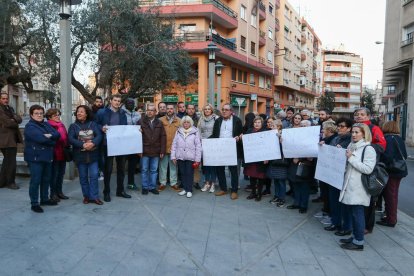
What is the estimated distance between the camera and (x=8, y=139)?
7309mm

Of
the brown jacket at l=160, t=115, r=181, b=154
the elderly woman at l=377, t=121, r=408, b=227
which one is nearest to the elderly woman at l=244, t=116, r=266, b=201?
the brown jacket at l=160, t=115, r=181, b=154

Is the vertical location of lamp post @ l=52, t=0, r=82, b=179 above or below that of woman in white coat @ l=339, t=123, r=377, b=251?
above

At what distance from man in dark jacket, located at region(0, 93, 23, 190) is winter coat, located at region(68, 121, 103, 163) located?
6.32ft

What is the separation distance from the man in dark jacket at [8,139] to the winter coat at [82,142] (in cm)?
192

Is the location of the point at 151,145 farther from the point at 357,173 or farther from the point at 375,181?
the point at 375,181

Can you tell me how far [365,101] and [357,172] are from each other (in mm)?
69179

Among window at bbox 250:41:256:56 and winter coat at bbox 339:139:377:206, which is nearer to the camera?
winter coat at bbox 339:139:377:206

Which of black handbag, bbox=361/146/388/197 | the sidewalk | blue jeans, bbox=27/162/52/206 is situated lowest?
the sidewalk

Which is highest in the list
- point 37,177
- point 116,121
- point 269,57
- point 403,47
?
point 269,57

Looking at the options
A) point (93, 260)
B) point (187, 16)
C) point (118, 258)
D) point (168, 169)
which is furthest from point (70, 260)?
point (187, 16)

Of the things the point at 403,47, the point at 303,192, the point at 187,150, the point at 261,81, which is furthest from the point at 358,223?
the point at 261,81

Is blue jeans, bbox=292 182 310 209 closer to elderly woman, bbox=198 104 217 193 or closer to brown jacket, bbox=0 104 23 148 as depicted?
elderly woman, bbox=198 104 217 193

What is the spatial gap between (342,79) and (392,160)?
323 feet

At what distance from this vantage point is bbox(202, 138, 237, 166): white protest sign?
7.46 m
